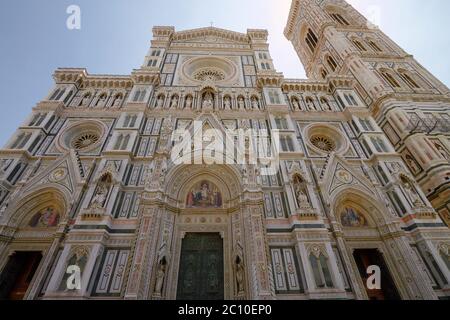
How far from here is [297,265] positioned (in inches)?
345

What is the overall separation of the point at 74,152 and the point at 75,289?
6699mm

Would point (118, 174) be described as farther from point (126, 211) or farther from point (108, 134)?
point (108, 134)

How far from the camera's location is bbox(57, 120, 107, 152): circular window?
12859 mm

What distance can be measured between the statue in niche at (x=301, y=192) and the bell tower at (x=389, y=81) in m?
6.91

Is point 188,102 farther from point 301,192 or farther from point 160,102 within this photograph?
point 301,192

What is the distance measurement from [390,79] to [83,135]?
22.0 m

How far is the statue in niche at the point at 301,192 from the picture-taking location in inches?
393

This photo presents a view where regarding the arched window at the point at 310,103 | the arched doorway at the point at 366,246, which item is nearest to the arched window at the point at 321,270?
the arched doorway at the point at 366,246

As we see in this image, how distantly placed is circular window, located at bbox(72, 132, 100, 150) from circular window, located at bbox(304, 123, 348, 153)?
476 inches

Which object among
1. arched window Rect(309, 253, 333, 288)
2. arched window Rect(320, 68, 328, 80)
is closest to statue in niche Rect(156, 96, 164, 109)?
arched window Rect(309, 253, 333, 288)

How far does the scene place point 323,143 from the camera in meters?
14.3

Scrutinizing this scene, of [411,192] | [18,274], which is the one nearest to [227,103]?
[411,192]

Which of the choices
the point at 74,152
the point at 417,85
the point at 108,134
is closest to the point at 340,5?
the point at 417,85

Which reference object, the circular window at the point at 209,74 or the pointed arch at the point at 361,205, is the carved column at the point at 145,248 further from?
the circular window at the point at 209,74
